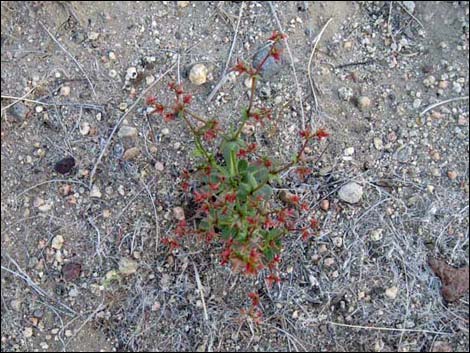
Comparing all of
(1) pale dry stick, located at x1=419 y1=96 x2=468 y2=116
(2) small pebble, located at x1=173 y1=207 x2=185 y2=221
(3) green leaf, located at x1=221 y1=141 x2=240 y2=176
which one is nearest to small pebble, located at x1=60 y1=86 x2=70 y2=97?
(2) small pebble, located at x1=173 y1=207 x2=185 y2=221

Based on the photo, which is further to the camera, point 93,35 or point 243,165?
point 93,35

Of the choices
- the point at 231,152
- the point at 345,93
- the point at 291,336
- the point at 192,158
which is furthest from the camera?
the point at 345,93

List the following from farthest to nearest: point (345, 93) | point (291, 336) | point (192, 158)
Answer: point (345, 93) < point (192, 158) < point (291, 336)

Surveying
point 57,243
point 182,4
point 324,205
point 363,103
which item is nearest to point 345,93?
point 363,103

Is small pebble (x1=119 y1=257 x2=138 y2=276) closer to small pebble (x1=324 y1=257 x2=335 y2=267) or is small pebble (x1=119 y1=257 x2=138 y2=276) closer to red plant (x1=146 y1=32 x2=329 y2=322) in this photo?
red plant (x1=146 y1=32 x2=329 y2=322)

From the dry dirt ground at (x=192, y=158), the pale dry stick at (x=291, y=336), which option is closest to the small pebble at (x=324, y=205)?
the dry dirt ground at (x=192, y=158)

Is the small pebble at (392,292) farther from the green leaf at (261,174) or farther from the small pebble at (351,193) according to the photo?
the green leaf at (261,174)

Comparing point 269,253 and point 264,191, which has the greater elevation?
point 264,191

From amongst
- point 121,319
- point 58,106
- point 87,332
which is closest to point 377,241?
point 121,319

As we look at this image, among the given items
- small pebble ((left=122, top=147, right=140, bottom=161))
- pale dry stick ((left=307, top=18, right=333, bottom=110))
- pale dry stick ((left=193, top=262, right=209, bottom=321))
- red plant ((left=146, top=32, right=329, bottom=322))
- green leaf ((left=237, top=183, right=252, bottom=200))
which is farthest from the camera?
pale dry stick ((left=307, top=18, right=333, bottom=110))

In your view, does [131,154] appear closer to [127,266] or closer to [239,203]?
[127,266]
